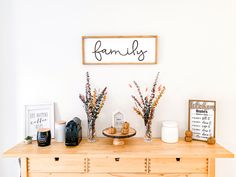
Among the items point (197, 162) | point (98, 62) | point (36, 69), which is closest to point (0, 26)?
point (36, 69)

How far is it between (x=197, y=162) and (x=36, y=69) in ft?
4.98

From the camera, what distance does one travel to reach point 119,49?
1585mm

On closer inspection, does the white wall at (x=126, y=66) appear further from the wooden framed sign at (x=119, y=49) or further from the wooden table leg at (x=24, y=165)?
the wooden table leg at (x=24, y=165)

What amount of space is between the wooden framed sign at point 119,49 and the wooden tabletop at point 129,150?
2.29 ft

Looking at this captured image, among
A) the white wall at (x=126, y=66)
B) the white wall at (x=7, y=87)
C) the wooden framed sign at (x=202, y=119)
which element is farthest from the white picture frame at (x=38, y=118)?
the wooden framed sign at (x=202, y=119)

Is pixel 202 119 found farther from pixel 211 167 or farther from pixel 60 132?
pixel 60 132

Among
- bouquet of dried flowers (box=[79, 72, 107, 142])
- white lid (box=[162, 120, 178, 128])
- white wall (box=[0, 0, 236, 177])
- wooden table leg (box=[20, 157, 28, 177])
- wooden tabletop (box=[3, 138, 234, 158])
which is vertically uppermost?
white wall (box=[0, 0, 236, 177])

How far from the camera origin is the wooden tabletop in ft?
4.14

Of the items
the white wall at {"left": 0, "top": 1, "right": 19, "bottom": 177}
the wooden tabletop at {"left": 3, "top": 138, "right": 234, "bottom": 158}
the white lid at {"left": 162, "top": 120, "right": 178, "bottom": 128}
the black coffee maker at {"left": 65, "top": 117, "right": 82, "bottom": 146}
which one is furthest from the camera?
the white wall at {"left": 0, "top": 1, "right": 19, "bottom": 177}

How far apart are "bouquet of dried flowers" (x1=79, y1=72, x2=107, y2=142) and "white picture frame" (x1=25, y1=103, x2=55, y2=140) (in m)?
0.33

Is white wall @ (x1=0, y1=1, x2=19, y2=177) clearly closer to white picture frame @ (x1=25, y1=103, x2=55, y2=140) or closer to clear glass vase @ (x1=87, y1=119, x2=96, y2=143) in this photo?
white picture frame @ (x1=25, y1=103, x2=55, y2=140)

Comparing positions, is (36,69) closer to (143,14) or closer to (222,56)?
(143,14)

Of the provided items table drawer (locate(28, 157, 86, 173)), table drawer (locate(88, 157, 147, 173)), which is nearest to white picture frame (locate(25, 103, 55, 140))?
table drawer (locate(28, 157, 86, 173))

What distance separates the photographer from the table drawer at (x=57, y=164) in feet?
4.26
